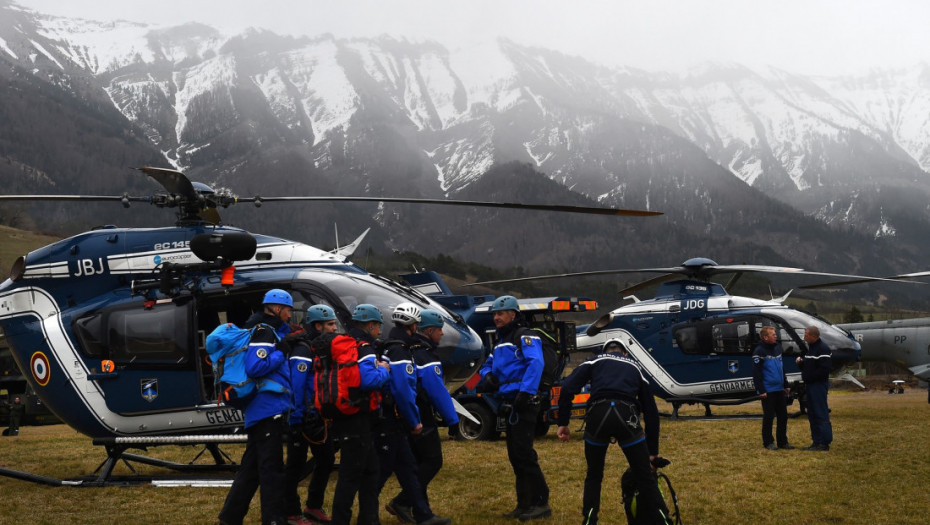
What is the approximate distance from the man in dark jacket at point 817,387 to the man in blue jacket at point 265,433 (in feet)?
29.4

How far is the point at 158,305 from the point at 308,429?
3688mm

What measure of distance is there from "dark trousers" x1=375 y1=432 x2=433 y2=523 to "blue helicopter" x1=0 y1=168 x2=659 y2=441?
8.62 ft

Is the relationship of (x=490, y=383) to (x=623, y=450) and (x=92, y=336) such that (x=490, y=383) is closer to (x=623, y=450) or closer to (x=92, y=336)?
(x=623, y=450)

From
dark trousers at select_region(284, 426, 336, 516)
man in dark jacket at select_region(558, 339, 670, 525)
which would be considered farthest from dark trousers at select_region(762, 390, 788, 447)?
dark trousers at select_region(284, 426, 336, 516)

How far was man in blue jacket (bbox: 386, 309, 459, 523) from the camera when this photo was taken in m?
8.11

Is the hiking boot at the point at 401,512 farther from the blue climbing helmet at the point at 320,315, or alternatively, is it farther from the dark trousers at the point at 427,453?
the blue climbing helmet at the point at 320,315

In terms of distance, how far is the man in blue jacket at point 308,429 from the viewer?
7.61 metres

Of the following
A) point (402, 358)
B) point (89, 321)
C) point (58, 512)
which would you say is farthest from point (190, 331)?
point (402, 358)

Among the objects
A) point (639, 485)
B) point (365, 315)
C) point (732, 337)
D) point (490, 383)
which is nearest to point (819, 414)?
point (732, 337)

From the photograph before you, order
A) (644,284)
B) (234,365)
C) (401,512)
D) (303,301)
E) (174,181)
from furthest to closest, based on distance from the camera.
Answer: (644,284) < (303,301) < (174,181) < (401,512) < (234,365)

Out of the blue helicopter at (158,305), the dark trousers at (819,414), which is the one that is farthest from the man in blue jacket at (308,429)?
the dark trousers at (819,414)

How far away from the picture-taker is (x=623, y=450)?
7.06 metres

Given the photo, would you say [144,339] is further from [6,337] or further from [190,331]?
[6,337]

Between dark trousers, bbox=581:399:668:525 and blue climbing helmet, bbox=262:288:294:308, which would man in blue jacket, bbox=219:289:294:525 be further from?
dark trousers, bbox=581:399:668:525
